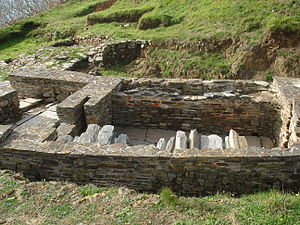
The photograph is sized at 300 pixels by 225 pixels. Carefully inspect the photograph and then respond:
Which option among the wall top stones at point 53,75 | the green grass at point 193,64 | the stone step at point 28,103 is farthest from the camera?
the green grass at point 193,64

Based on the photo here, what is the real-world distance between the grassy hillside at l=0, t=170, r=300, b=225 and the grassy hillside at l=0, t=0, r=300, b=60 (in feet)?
25.3

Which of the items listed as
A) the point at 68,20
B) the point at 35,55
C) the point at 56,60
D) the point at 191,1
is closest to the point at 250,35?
the point at 191,1

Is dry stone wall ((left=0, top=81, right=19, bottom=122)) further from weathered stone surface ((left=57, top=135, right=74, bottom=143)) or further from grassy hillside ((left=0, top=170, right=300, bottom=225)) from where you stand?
grassy hillside ((left=0, top=170, right=300, bottom=225))

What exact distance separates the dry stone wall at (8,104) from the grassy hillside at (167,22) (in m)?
6.76

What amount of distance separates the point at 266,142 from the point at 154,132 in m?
Answer: 2.47

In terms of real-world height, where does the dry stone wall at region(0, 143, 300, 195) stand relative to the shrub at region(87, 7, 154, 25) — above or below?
below

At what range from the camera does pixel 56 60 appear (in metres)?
10.8

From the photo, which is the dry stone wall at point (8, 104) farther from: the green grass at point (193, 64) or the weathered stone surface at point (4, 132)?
the green grass at point (193, 64)

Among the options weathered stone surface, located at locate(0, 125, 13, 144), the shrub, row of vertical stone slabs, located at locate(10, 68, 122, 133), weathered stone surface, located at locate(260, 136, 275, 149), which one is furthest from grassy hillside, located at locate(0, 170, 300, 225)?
the shrub

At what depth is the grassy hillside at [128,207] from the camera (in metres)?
3.16

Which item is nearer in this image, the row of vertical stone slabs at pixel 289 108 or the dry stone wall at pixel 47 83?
the row of vertical stone slabs at pixel 289 108

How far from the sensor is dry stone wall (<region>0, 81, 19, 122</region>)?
600 cm

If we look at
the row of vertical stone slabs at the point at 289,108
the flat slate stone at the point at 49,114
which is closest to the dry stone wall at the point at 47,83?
the flat slate stone at the point at 49,114

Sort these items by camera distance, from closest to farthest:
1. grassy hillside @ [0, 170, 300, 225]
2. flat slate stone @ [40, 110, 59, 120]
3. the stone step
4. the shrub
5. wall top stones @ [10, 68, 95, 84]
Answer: grassy hillside @ [0, 170, 300, 225]
flat slate stone @ [40, 110, 59, 120]
the stone step
wall top stones @ [10, 68, 95, 84]
the shrub
